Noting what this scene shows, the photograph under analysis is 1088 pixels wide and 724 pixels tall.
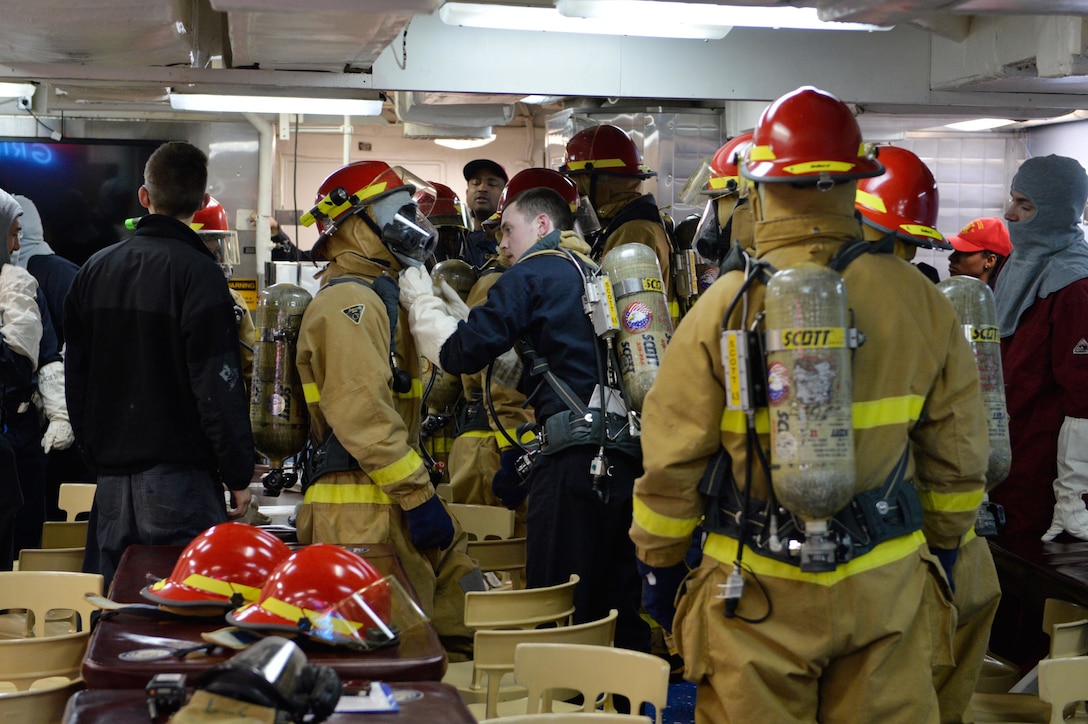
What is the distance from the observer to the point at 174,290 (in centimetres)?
363

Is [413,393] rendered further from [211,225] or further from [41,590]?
[211,225]

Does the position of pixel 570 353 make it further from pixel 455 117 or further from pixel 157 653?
pixel 455 117

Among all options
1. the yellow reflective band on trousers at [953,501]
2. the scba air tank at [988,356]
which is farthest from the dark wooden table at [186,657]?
the scba air tank at [988,356]

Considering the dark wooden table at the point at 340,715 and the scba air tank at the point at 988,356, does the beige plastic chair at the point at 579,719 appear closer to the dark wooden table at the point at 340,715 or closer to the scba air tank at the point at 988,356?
the dark wooden table at the point at 340,715

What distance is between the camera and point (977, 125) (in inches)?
351

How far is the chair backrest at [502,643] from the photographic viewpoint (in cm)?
288

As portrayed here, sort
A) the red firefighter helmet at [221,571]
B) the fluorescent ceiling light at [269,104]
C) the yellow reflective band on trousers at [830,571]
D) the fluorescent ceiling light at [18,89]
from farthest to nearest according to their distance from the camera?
the fluorescent ceiling light at [18,89] < the fluorescent ceiling light at [269,104] < the red firefighter helmet at [221,571] < the yellow reflective band on trousers at [830,571]

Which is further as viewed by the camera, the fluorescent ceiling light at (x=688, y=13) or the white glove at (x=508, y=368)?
the white glove at (x=508, y=368)

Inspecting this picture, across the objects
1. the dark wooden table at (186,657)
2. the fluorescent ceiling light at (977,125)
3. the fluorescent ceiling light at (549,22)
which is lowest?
the dark wooden table at (186,657)

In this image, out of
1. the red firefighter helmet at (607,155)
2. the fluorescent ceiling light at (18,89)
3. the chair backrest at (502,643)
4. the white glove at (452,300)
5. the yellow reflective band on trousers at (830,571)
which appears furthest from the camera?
the fluorescent ceiling light at (18,89)

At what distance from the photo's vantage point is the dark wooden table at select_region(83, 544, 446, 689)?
2215 millimetres

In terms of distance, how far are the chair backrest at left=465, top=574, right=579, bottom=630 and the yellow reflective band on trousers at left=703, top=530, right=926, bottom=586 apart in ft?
2.53

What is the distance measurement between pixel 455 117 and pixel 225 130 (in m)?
3.75

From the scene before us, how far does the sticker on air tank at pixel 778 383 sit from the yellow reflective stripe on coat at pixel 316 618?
96 cm
